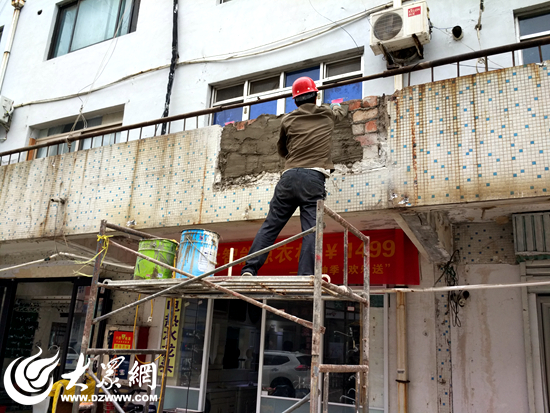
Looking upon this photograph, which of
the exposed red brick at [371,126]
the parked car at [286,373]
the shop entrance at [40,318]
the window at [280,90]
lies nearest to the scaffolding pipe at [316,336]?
the exposed red brick at [371,126]

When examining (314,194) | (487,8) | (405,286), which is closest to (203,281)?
(314,194)

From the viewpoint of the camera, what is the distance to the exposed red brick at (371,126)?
5.74 metres

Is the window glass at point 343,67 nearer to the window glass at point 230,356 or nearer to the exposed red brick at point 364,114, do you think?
the exposed red brick at point 364,114

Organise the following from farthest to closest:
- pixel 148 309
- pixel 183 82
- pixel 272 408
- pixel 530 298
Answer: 1. pixel 183 82
2. pixel 148 309
3. pixel 272 408
4. pixel 530 298

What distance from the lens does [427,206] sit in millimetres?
5129

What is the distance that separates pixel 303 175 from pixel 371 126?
1.60m

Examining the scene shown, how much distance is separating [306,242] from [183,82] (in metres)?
6.16

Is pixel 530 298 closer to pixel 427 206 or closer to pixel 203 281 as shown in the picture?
pixel 427 206

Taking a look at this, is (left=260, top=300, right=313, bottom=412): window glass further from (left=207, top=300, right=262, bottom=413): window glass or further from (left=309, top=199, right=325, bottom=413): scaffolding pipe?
(left=309, top=199, right=325, bottom=413): scaffolding pipe

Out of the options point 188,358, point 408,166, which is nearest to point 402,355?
point 408,166

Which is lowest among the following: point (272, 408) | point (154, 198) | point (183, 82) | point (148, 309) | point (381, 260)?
point (272, 408)

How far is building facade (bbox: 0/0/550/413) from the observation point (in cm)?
526

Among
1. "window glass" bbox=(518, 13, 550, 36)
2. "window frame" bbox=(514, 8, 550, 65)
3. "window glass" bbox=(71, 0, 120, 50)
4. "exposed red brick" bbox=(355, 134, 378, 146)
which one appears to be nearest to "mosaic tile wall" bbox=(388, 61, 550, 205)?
"exposed red brick" bbox=(355, 134, 378, 146)

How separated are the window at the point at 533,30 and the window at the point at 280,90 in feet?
7.82
